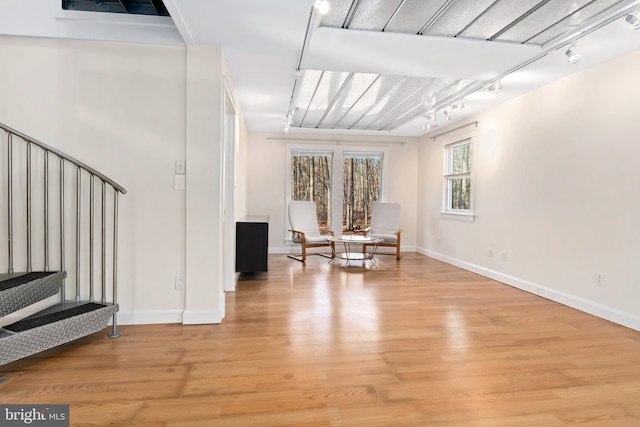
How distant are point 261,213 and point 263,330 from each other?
370 centimetres

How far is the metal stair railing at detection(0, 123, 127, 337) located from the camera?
232 centimetres

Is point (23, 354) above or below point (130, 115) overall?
below

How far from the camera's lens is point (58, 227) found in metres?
2.39

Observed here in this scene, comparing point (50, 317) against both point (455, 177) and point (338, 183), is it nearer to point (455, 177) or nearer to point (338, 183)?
point (338, 183)

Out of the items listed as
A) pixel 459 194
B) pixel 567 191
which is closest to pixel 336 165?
pixel 459 194

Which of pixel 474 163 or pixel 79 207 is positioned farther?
pixel 474 163

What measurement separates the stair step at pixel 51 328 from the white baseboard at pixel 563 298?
3.83m

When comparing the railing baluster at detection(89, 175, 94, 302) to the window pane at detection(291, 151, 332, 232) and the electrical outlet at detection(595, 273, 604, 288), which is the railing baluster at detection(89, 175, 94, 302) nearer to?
the window pane at detection(291, 151, 332, 232)

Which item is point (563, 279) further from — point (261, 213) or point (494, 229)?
point (261, 213)

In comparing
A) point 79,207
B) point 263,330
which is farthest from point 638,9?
point 79,207

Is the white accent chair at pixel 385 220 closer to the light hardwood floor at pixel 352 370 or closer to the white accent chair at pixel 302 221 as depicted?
the white accent chair at pixel 302 221

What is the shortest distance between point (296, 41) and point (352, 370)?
7.49ft

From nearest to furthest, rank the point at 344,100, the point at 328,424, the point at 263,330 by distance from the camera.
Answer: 1. the point at 328,424
2. the point at 263,330
3. the point at 344,100

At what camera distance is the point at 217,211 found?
2.54 metres
